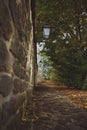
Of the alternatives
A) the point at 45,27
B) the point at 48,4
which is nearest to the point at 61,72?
the point at 45,27

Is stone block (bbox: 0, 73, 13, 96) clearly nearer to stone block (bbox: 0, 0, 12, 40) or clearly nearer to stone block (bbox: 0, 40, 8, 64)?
stone block (bbox: 0, 40, 8, 64)

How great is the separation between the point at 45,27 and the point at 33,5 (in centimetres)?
691

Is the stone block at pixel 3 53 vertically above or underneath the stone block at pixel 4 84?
above

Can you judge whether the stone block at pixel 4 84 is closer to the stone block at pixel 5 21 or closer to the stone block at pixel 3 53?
the stone block at pixel 3 53

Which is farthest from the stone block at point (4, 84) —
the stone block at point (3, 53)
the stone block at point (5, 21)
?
the stone block at point (5, 21)

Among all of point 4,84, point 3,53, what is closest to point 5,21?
point 3,53

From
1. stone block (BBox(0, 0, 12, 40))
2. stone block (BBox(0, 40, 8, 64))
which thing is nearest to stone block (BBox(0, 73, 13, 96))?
stone block (BBox(0, 40, 8, 64))

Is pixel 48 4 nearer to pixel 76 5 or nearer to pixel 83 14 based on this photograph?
pixel 76 5

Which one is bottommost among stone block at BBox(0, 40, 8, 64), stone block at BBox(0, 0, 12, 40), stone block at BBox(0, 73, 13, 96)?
stone block at BBox(0, 73, 13, 96)

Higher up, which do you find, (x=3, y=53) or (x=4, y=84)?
(x=3, y=53)

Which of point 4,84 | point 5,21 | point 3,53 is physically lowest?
point 4,84

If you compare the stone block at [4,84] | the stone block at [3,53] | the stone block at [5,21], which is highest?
the stone block at [5,21]

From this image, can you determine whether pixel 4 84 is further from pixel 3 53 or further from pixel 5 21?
pixel 5 21

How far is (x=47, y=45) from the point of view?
1775cm
